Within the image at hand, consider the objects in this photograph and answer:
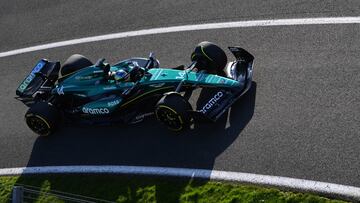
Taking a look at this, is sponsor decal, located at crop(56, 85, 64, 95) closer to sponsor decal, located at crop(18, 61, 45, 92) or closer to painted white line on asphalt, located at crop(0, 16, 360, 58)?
sponsor decal, located at crop(18, 61, 45, 92)

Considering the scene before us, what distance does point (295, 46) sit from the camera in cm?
1388

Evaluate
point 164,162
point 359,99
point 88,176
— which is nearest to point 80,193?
point 88,176

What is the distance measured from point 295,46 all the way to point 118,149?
4.41m

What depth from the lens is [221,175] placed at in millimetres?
11703

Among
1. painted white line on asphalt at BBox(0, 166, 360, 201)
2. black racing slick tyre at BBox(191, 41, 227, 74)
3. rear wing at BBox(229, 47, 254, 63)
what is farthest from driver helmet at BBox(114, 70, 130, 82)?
rear wing at BBox(229, 47, 254, 63)

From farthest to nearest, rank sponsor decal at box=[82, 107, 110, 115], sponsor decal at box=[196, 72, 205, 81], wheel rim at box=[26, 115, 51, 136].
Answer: wheel rim at box=[26, 115, 51, 136] < sponsor decal at box=[82, 107, 110, 115] < sponsor decal at box=[196, 72, 205, 81]

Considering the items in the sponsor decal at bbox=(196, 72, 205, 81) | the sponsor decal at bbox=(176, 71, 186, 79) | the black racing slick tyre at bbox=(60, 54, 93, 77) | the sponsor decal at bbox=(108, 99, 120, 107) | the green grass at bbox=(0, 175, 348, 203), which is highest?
the sponsor decal at bbox=(176, 71, 186, 79)

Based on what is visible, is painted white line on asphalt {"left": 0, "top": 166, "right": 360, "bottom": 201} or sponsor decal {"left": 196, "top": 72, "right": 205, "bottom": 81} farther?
sponsor decal {"left": 196, "top": 72, "right": 205, "bottom": 81}

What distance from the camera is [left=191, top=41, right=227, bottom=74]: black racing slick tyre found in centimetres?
1322

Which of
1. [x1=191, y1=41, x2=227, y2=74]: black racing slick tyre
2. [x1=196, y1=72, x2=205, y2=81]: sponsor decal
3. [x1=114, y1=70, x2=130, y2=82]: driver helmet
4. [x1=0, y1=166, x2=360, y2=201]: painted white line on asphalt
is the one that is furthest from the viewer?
[x1=191, y1=41, x2=227, y2=74]: black racing slick tyre

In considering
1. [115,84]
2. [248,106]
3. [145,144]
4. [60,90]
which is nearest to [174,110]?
[145,144]

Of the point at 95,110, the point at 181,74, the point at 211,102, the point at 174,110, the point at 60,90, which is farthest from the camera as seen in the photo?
the point at 60,90

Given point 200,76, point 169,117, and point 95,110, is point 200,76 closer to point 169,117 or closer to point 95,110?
point 169,117

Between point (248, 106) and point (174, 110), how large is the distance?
5.37 feet
